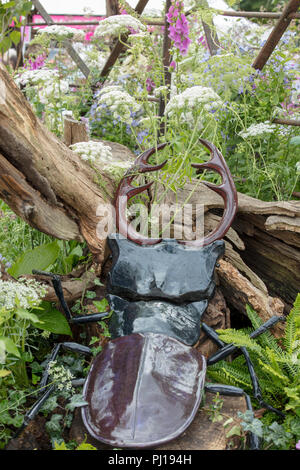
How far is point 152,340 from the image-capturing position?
202 centimetres

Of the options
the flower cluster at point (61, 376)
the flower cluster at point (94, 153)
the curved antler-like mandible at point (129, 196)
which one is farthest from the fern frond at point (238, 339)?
the flower cluster at point (94, 153)

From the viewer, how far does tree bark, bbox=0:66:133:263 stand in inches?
86.4

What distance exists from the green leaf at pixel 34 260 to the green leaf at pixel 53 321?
0.24m

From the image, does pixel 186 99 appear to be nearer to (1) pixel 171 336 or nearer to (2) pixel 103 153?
(2) pixel 103 153

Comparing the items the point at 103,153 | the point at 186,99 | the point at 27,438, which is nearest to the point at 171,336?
the point at 27,438

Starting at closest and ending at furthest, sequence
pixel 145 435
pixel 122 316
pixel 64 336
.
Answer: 1. pixel 145 435
2. pixel 122 316
3. pixel 64 336

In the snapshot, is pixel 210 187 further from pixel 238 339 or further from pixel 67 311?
pixel 67 311

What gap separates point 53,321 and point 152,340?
76cm

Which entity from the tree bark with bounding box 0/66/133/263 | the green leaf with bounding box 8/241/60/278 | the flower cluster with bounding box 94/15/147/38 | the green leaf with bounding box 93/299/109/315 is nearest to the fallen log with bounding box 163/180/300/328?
the tree bark with bounding box 0/66/133/263

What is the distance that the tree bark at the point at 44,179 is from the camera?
2195 mm

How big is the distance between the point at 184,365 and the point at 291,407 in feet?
1.71

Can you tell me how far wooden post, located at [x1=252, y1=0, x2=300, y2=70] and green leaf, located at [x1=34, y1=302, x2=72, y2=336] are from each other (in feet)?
8.29

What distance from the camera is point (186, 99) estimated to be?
8.72 feet
